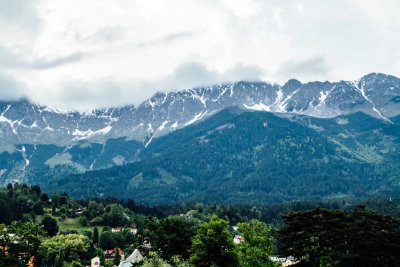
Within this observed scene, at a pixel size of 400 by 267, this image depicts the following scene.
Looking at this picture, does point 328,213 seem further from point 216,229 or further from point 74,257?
point 74,257

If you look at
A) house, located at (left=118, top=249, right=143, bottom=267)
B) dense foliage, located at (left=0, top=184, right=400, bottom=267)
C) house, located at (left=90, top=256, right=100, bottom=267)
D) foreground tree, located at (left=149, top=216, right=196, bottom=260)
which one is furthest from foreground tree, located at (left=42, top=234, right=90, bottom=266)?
foreground tree, located at (left=149, top=216, right=196, bottom=260)

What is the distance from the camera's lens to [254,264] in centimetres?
7362

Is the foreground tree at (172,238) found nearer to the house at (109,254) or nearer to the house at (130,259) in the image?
the house at (130,259)

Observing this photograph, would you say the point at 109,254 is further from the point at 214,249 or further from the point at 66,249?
the point at 214,249

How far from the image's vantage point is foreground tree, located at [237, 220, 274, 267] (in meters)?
73.4

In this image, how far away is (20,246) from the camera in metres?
63.1

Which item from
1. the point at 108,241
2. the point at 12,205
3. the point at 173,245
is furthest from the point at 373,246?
the point at 12,205

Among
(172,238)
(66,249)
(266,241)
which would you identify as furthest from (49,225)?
(266,241)

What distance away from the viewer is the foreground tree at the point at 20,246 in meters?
61.1

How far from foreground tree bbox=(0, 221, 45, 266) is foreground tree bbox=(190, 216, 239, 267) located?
24.5 m

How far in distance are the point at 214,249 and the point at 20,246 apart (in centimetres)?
2984

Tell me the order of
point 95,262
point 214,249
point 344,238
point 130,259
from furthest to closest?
point 95,262 → point 130,259 → point 214,249 → point 344,238

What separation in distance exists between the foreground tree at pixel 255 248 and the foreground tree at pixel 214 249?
15.8 feet

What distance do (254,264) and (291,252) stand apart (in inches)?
471
